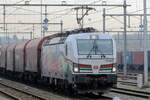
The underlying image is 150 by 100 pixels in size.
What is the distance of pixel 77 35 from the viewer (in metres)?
23.5

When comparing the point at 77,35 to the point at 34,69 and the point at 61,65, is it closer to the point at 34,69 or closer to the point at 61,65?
the point at 61,65

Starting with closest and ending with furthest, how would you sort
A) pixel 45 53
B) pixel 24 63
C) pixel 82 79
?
pixel 82 79
pixel 45 53
pixel 24 63

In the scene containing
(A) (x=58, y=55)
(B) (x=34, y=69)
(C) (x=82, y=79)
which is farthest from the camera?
(B) (x=34, y=69)

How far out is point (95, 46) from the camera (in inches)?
914

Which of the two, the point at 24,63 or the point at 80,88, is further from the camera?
the point at 24,63

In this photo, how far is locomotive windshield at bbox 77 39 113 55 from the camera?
2300 centimetres

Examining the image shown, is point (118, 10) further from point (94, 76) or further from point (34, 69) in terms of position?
point (94, 76)

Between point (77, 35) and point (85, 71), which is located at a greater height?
point (77, 35)

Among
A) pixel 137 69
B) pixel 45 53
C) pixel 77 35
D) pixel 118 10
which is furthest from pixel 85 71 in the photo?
pixel 137 69

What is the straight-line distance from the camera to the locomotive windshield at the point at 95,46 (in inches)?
906

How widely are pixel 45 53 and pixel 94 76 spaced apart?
27.1ft

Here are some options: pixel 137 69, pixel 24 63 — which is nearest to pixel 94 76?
pixel 24 63

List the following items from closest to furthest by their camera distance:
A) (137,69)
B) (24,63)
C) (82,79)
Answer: (82,79) < (24,63) < (137,69)

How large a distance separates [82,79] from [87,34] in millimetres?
2509
